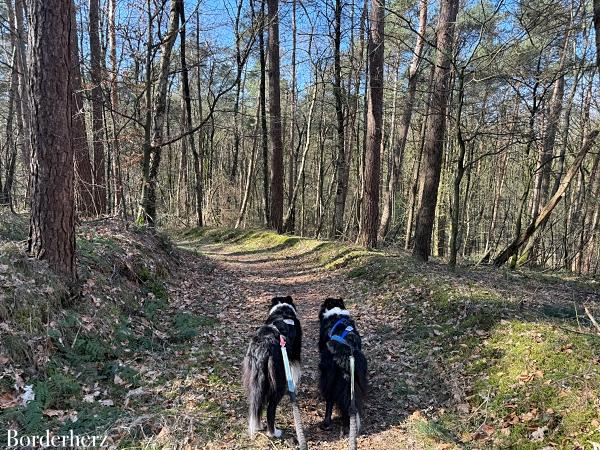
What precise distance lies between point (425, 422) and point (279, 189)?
541 inches

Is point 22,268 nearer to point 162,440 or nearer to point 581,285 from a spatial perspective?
point 162,440

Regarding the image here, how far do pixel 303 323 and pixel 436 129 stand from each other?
18.9 ft

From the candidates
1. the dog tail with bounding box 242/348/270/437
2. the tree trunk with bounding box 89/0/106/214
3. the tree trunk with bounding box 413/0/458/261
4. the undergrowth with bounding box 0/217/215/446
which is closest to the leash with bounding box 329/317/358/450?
the dog tail with bounding box 242/348/270/437

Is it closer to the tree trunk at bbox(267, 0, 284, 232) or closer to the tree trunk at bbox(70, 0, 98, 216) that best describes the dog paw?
the tree trunk at bbox(70, 0, 98, 216)

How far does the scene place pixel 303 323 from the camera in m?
7.41

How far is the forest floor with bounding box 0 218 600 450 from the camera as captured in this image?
3.70m

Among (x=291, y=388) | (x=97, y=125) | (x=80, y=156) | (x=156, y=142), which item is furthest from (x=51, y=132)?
(x=97, y=125)

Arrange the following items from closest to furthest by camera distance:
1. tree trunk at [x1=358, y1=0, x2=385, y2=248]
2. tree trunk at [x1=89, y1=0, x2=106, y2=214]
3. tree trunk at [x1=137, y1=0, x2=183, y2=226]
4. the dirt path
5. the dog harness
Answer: the dirt path → the dog harness → tree trunk at [x1=137, y1=0, x2=183, y2=226] → tree trunk at [x1=89, y1=0, x2=106, y2=214] → tree trunk at [x1=358, y1=0, x2=385, y2=248]

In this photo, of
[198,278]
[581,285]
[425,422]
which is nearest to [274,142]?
[198,278]

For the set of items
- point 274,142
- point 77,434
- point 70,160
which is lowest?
point 77,434

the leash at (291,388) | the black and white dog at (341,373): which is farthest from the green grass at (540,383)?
the leash at (291,388)

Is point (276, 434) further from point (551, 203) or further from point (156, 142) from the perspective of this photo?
point (551, 203)

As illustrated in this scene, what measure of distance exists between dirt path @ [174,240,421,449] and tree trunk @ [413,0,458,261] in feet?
8.05

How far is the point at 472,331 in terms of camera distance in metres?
5.67
